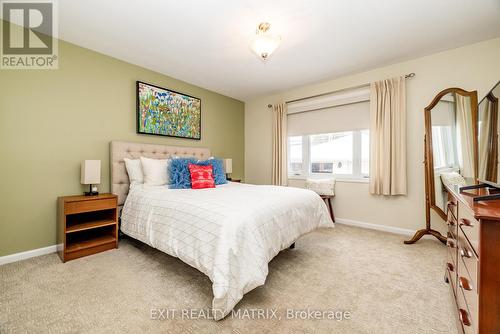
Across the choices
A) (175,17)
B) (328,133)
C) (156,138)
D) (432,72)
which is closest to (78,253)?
(156,138)

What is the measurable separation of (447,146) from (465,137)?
288mm

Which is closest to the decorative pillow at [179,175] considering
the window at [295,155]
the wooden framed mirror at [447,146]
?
the window at [295,155]

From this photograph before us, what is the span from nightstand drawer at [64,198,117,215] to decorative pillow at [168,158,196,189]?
2.28ft

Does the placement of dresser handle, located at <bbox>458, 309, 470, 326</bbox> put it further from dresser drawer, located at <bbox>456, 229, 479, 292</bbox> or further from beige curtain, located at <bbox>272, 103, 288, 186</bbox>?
beige curtain, located at <bbox>272, 103, 288, 186</bbox>

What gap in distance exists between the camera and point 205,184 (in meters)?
2.77

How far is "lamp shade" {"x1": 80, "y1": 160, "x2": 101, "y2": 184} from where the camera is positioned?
2377 mm

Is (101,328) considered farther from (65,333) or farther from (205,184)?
(205,184)

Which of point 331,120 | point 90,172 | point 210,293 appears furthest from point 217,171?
point 331,120

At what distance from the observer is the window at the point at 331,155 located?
3465 millimetres

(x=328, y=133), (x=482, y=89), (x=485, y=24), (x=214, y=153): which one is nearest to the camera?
(x=485, y=24)

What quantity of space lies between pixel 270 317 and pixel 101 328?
1.05 meters

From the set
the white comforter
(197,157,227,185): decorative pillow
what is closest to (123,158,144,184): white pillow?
the white comforter

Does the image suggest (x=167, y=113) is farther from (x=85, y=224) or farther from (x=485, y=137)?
(x=485, y=137)

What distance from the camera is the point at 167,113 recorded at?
133 inches
